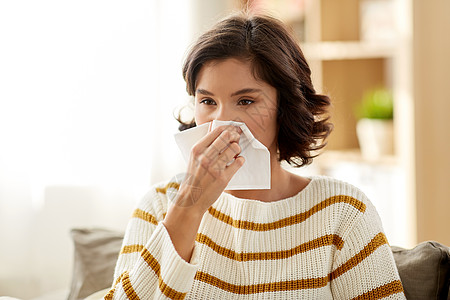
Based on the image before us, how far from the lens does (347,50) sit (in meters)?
3.01

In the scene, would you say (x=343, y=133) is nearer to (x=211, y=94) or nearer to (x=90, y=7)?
(x=90, y=7)

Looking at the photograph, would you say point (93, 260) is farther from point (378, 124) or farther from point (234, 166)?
point (378, 124)

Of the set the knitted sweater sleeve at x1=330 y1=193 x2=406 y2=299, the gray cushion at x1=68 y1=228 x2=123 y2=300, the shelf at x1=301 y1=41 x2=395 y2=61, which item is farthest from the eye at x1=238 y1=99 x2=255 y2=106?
the shelf at x1=301 y1=41 x2=395 y2=61

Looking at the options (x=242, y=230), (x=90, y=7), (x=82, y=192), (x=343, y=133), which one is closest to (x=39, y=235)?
(x=82, y=192)

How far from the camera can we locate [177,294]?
4.01ft

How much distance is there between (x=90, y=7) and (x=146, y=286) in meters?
1.55

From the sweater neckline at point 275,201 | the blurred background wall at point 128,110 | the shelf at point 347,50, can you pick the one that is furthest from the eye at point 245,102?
the shelf at point 347,50

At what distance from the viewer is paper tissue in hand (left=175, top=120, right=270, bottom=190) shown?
129 centimetres

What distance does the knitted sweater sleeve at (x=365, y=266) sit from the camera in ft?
4.23

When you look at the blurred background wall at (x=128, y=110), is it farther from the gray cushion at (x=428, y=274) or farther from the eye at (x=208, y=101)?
the gray cushion at (x=428, y=274)

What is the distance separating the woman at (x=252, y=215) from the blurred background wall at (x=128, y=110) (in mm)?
956

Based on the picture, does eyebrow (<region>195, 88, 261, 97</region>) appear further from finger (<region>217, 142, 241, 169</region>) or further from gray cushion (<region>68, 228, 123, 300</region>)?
gray cushion (<region>68, 228, 123, 300</region>)

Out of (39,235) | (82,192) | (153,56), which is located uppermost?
(153,56)

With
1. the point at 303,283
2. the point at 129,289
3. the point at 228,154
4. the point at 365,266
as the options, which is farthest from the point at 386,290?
the point at 129,289
